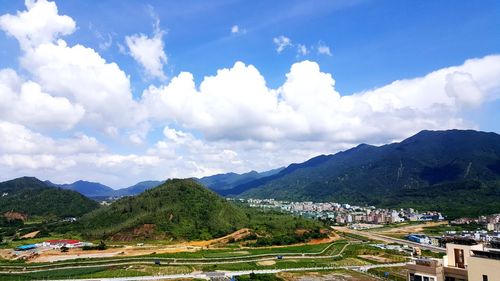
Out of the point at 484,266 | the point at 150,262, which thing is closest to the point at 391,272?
the point at 484,266

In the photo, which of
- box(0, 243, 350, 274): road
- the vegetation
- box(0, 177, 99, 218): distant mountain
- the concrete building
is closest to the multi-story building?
the concrete building

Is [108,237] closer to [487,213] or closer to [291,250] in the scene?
[291,250]

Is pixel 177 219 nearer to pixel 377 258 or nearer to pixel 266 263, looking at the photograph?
pixel 266 263

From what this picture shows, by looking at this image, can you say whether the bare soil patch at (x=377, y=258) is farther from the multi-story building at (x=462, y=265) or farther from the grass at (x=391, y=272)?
the multi-story building at (x=462, y=265)

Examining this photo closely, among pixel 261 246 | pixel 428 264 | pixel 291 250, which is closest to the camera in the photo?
pixel 428 264

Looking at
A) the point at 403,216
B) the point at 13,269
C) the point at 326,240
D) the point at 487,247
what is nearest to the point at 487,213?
the point at 403,216

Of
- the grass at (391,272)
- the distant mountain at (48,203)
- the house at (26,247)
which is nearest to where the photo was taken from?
the grass at (391,272)

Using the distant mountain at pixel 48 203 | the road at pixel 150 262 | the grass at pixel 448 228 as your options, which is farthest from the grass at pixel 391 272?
the distant mountain at pixel 48 203
